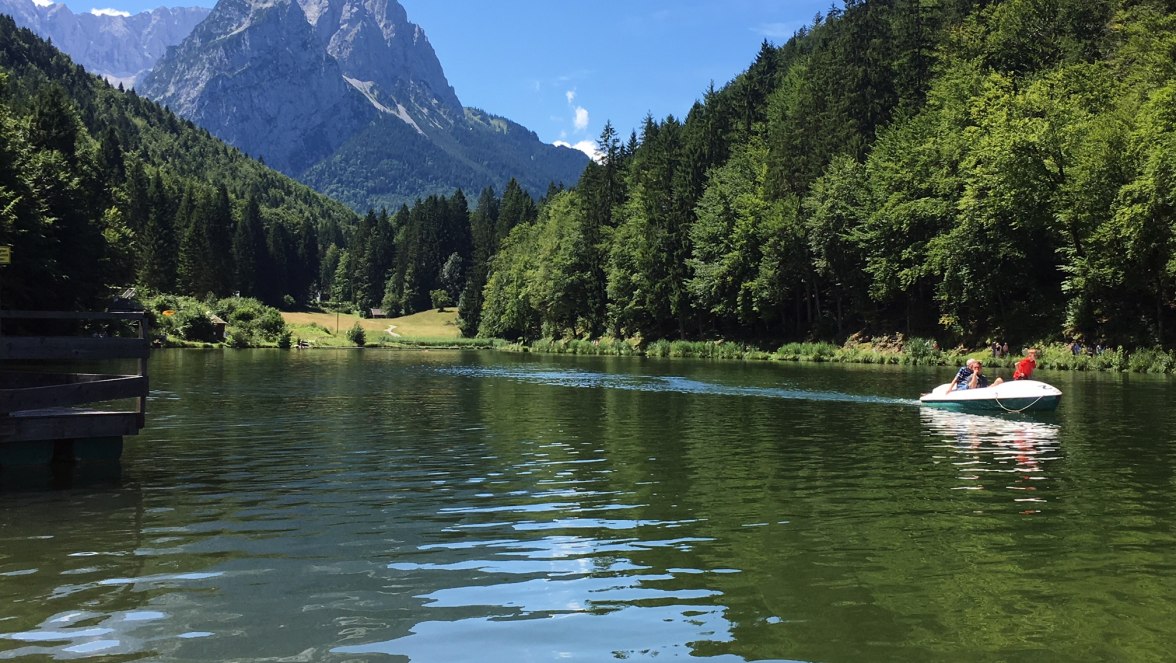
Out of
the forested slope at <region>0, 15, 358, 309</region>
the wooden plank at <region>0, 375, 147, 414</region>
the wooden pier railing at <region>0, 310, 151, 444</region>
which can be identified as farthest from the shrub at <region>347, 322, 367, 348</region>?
the wooden plank at <region>0, 375, 147, 414</region>

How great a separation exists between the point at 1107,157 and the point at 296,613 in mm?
64624

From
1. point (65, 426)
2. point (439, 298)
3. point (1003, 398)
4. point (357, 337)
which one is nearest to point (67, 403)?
point (65, 426)

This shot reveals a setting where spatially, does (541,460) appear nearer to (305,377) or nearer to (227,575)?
(227,575)

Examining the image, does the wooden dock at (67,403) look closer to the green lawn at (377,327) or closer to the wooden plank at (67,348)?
the wooden plank at (67,348)

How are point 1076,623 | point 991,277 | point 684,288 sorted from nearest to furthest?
1. point 1076,623
2. point 991,277
3. point 684,288

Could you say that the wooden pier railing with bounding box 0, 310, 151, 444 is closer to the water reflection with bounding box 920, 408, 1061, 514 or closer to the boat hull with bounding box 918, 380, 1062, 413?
the water reflection with bounding box 920, 408, 1061, 514

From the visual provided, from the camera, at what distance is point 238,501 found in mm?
14305

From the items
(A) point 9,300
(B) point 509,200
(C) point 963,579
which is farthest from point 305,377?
(B) point 509,200

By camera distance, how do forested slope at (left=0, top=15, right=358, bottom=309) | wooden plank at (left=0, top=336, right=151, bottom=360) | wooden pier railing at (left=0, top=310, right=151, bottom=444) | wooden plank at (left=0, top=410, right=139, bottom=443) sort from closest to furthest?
wooden plank at (left=0, top=336, right=151, bottom=360), wooden pier railing at (left=0, top=310, right=151, bottom=444), wooden plank at (left=0, top=410, right=139, bottom=443), forested slope at (left=0, top=15, right=358, bottom=309)

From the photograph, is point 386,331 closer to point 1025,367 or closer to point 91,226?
point 91,226

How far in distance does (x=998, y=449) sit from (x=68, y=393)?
2114cm

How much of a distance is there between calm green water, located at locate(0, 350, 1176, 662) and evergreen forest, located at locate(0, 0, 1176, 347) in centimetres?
4141

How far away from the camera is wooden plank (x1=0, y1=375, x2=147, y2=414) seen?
15.5 metres

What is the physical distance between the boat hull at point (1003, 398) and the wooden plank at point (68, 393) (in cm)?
2685
